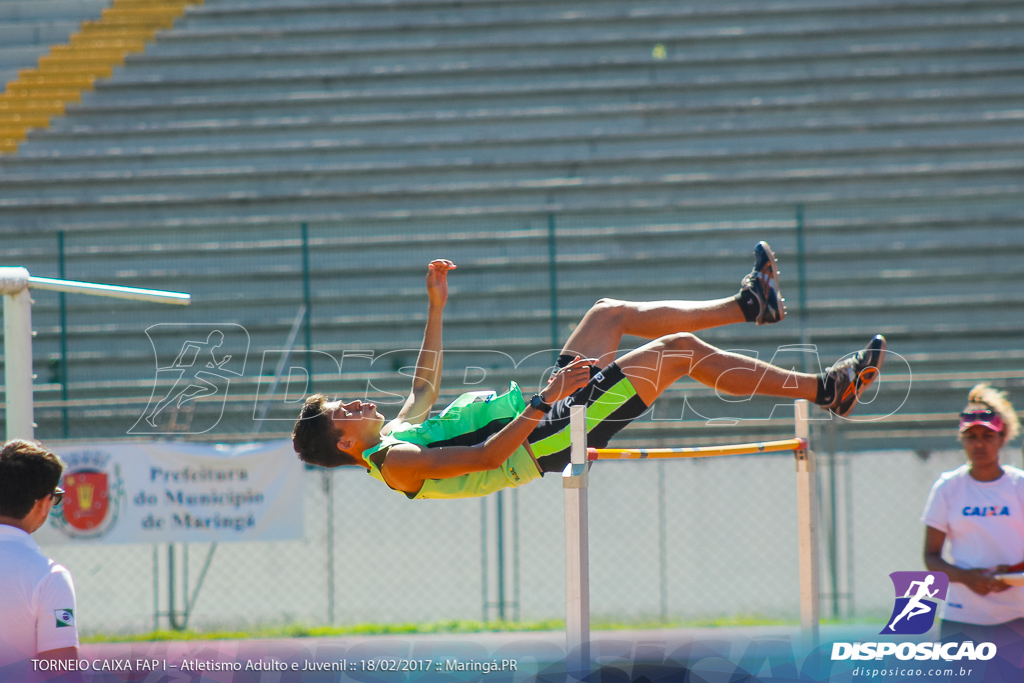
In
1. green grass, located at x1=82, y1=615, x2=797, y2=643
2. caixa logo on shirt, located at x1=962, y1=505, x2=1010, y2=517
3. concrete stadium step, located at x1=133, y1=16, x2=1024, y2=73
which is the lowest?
green grass, located at x1=82, y1=615, x2=797, y2=643

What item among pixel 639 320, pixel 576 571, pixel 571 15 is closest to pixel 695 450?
pixel 639 320

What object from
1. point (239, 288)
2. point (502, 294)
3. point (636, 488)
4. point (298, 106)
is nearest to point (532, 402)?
point (636, 488)

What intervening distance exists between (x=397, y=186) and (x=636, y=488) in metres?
3.95

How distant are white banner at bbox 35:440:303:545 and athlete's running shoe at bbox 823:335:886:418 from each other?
3881mm

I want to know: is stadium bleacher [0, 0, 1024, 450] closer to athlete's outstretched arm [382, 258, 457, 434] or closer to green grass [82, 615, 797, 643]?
green grass [82, 615, 797, 643]

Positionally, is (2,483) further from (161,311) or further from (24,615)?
(161,311)

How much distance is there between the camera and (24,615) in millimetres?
2291

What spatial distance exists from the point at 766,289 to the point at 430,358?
1407 millimetres

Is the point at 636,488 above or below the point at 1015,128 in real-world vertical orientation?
below

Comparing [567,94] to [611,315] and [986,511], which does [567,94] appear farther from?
[986,511]

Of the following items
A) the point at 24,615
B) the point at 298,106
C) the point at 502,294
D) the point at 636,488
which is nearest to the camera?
the point at 24,615

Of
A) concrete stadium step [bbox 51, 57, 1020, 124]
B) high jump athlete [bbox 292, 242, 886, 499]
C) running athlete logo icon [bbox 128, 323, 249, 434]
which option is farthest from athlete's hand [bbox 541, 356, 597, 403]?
concrete stadium step [bbox 51, 57, 1020, 124]

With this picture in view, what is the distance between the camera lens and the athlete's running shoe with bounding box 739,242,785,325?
3.73 metres

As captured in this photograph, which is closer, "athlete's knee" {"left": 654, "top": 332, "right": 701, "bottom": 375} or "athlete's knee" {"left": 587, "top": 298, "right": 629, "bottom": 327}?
"athlete's knee" {"left": 654, "top": 332, "right": 701, "bottom": 375}
